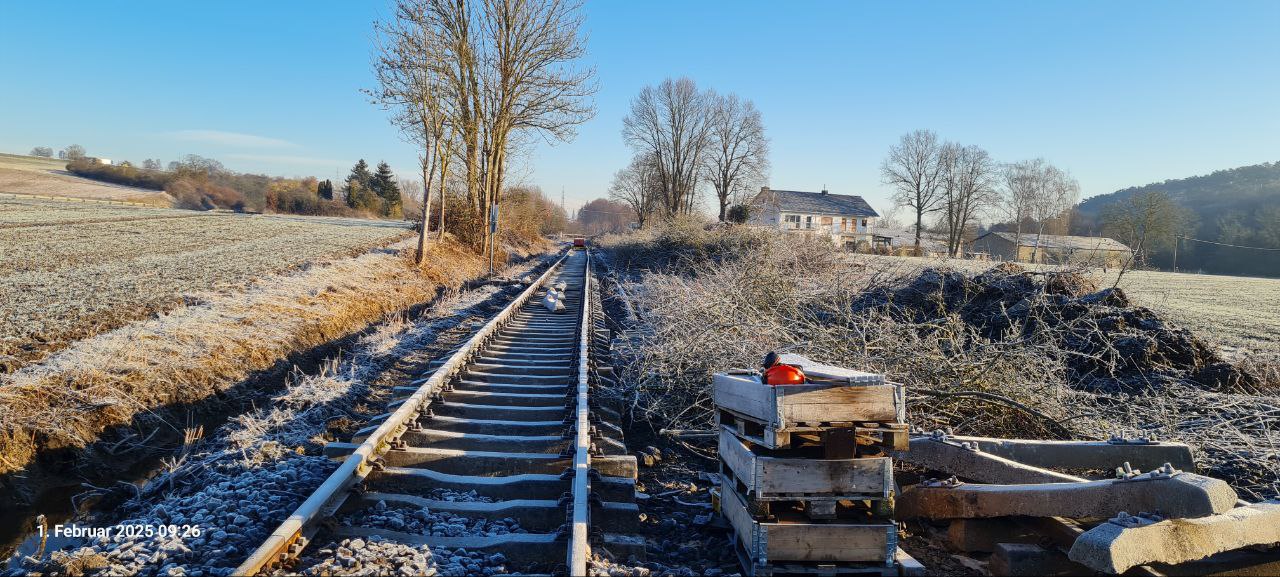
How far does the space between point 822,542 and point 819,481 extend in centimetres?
31

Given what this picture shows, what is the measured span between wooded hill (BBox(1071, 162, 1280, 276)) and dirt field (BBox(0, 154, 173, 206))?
234 feet

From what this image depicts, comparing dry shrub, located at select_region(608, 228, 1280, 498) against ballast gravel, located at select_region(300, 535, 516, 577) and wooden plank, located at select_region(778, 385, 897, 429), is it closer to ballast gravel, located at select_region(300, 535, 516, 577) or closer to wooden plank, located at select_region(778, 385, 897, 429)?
wooden plank, located at select_region(778, 385, 897, 429)

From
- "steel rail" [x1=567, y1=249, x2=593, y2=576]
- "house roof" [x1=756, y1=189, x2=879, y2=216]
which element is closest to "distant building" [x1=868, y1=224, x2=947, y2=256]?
"house roof" [x1=756, y1=189, x2=879, y2=216]

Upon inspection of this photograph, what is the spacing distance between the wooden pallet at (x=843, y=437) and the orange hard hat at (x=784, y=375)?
229 mm

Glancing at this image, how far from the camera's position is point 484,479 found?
4078 millimetres

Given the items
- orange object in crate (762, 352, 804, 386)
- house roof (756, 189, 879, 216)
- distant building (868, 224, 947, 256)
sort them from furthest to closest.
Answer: house roof (756, 189, 879, 216), distant building (868, 224, 947, 256), orange object in crate (762, 352, 804, 386)

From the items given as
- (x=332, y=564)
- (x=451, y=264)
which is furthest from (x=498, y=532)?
(x=451, y=264)

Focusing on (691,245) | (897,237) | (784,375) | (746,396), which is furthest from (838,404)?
(897,237)

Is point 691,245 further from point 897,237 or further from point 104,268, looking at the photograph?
point 897,237

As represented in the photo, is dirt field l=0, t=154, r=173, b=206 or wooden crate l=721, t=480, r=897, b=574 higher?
dirt field l=0, t=154, r=173, b=206

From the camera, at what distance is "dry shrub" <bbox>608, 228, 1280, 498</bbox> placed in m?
5.12

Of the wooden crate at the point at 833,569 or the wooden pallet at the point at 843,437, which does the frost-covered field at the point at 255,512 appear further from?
the wooden pallet at the point at 843,437

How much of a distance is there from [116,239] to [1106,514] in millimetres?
27121

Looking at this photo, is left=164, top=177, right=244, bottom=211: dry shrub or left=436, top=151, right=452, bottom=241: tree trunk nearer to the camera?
Answer: left=436, top=151, right=452, bottom=241: tree trunk
